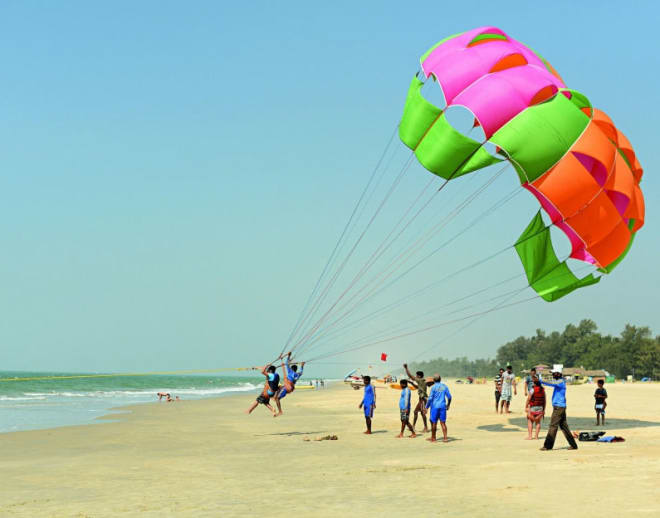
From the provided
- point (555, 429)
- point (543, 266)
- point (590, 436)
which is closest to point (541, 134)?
point (543, 266)

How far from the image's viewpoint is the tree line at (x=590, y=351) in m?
103

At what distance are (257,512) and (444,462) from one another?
4693 mm

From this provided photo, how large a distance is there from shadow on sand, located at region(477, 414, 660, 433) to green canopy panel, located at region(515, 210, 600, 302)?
3.57 meters

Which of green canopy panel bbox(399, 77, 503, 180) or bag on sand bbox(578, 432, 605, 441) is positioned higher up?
green canopy panel bbox(399, 77, 503, 180)

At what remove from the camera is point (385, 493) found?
9500 millimetres

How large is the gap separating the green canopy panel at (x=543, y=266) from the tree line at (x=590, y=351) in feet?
249

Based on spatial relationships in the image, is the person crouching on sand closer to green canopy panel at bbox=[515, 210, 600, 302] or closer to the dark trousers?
the dark trousers

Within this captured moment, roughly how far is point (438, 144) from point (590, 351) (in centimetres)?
11872

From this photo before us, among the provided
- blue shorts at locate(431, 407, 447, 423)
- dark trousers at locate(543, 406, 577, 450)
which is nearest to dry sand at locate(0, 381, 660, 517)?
dark trousers at locate(543, 406, 577, 450)

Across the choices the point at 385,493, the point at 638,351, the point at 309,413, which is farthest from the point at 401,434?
the point at 638,351

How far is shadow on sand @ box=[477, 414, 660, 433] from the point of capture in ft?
60.7

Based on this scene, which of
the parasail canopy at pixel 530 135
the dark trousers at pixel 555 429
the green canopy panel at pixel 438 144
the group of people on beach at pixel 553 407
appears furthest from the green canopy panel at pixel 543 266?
the dark trousers at pixel 555 429

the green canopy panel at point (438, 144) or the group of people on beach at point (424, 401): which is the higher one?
the green canopy panel at point (438, 144)

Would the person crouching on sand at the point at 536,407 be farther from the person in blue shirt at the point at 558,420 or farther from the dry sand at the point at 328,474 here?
the person in blue shirt at the point at 558,420
